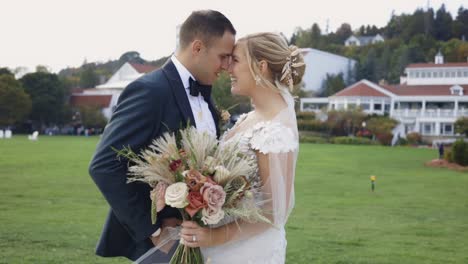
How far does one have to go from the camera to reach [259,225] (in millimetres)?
4176

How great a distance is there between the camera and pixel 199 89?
4.40m

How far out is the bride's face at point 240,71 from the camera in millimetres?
4285

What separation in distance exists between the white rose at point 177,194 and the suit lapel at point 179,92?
2.24 feet

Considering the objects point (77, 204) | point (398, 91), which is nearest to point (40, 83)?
point (398, 91)

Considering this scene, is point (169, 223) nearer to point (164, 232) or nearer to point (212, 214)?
point (164, 232)

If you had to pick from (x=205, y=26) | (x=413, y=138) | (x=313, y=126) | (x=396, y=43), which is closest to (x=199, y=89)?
(x=205, y=26)

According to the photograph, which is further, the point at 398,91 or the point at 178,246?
the point at 398,91

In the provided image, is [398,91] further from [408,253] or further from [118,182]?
[118,182]

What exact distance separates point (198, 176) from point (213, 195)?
0.15m

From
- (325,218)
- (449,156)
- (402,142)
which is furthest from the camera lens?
(402,142)

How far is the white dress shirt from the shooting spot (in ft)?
14.1

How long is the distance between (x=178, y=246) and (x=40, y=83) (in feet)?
250

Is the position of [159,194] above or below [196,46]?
below

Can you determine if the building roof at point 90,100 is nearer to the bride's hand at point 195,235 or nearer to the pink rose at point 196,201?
the bride's hand at point 195,235
